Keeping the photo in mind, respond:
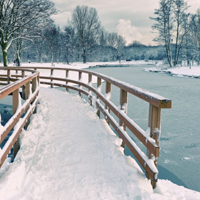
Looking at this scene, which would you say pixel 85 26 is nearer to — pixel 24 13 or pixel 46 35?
pixel 46 35

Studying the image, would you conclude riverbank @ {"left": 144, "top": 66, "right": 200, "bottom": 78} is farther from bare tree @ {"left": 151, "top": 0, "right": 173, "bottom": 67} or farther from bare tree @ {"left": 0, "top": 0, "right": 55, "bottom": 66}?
bare tree @ {"left": 0, "top": 0, "right": 55, "bottom": 66}

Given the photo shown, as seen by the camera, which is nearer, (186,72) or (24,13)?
(24,13)

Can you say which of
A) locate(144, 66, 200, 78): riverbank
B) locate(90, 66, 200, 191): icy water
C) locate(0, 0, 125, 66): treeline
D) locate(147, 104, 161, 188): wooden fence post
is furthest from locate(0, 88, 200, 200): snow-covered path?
locate(144, 66, 200, 78): riverbank

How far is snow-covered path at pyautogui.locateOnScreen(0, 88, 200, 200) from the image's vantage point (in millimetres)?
2803

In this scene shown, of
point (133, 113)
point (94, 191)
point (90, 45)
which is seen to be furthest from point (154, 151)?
point (90, 45)

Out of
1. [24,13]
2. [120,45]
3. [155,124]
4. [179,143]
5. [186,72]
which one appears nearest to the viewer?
[155,124]

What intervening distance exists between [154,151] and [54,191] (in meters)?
1.29

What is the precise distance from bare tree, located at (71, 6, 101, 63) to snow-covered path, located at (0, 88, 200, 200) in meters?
58.8

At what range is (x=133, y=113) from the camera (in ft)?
29.7

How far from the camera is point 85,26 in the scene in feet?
202

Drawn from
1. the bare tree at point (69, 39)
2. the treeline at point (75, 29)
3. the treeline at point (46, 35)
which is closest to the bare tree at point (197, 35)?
the treeline at point (75, 29)

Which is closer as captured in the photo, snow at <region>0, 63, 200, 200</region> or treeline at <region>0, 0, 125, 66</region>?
snow at <region>0, 63, 200, 200</region>

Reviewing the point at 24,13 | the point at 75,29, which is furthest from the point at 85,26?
the point at 24,13

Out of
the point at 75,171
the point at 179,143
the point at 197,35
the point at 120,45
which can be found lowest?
the point at 179,143
